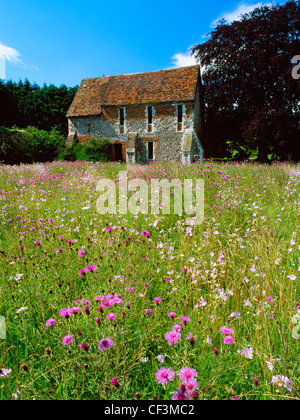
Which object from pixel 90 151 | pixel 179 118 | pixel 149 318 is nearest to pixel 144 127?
pixel 179 118

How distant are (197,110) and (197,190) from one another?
19.1 meters

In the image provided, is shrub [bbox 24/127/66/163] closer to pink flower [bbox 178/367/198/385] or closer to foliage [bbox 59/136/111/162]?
foliage [bbox 59/136/111/162]

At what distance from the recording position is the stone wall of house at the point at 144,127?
20500mm

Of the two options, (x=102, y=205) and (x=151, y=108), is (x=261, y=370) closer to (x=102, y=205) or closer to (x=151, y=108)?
(x=102, y=205)

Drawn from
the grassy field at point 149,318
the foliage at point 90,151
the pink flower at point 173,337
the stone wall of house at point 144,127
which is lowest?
the grassy field at point 149,318

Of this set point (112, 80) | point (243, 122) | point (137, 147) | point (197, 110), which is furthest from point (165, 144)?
point (112, 80)

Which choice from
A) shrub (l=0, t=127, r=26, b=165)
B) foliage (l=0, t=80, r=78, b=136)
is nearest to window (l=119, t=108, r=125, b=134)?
shrub (l=0, t=127, r=26, b=165)

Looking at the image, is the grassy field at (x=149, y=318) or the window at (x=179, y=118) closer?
the grassy field at (x=149, y=318)

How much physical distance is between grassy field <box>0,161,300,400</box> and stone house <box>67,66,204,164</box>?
17579 millimetres

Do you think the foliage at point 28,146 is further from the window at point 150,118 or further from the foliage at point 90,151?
the window at point 150,118

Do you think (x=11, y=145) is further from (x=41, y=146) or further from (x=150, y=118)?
(x=150, y=118)

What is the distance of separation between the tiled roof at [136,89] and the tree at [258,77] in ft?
7.02
